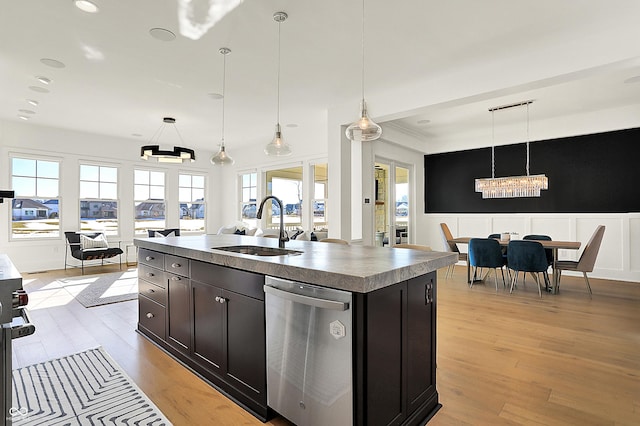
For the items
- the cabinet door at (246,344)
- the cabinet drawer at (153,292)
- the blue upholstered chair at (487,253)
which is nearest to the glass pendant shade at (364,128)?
the cabinet door at (246,344)

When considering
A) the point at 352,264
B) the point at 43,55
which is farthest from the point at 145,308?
the point at 43,55

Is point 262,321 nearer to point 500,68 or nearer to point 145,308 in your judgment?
point 145,308

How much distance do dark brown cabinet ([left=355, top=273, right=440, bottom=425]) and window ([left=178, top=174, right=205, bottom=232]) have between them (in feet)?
28.4

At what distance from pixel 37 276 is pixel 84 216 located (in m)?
1.72

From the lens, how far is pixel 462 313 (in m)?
4.07

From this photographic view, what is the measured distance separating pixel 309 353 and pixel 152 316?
210cm

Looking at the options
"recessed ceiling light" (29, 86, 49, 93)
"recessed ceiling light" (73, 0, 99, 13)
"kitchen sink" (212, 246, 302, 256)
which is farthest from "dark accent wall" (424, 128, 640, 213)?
"recessed ceiling light" (29, 86, 49, 93)

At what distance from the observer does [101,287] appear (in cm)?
549

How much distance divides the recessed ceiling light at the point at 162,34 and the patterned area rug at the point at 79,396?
3.01m

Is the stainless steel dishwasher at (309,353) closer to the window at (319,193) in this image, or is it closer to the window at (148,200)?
the window at (319,193)

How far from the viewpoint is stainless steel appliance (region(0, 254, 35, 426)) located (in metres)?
1.27

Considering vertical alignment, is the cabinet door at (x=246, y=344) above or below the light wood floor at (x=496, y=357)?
above

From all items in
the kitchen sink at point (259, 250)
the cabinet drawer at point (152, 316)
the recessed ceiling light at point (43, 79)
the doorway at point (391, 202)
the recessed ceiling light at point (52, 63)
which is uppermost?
the recessed ceiling light at point (43, 79)

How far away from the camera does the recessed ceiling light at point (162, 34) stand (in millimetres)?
3302
